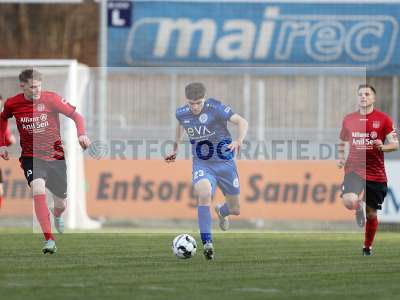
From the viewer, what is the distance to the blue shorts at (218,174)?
14016mm

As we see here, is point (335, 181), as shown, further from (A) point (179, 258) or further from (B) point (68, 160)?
(A) point (179, 258)

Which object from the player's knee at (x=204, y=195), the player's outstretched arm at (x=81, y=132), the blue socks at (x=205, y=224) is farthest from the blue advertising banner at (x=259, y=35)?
the blue socks at (x=205, y=224)

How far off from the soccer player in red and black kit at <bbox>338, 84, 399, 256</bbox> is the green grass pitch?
24.0 inches

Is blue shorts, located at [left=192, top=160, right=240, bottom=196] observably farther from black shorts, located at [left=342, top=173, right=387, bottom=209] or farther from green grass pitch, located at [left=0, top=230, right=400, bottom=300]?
black shorts, located at [left=342, top=173, right=387, bottom=209]

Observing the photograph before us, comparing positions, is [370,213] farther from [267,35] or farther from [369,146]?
[267,35]

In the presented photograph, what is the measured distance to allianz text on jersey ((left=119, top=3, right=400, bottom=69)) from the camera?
25609mm

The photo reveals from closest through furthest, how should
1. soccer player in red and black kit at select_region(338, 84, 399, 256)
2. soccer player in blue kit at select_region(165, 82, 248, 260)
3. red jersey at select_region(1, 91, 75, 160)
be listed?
soccer player in blue kit at select_region(165, 82, 248, 260)
red jersey at select_region(1, 91, 75, 160)
soccer player in red and black kit at select_region(338, 84, 399, 256)

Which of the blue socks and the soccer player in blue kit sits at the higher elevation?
the soccer player in blue kit

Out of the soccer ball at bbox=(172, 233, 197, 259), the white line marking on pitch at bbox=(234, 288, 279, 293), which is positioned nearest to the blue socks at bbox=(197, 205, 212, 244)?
the soccer ball at bbox=(172, 233, 197, 259)

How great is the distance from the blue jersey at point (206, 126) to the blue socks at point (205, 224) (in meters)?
0.81

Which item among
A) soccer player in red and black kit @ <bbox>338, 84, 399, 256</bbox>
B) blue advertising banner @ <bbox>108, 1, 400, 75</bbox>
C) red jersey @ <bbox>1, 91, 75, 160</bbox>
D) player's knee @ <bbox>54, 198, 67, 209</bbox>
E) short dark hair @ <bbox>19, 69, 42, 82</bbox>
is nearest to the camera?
short dark hair @ <bbox>19, 69, 42, 82</bbox>

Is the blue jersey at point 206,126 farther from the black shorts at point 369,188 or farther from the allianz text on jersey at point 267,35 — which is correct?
the allianz text on jersey at point 267,35

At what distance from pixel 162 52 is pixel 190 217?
4941mm

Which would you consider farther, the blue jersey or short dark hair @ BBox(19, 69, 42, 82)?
the blue jersey
